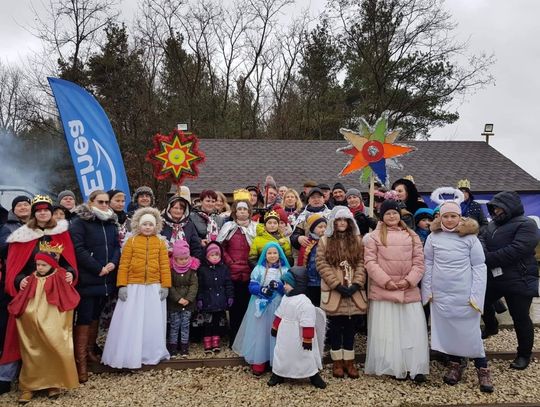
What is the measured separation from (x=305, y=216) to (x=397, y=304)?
5.39 ft

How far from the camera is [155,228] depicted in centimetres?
489

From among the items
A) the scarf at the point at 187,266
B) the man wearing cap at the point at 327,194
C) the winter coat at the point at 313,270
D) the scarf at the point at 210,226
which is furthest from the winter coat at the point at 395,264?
the man wearing cap at the point at 327,194

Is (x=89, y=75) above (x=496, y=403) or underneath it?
above

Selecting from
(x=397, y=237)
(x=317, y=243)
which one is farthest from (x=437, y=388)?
(x=317, y=243)

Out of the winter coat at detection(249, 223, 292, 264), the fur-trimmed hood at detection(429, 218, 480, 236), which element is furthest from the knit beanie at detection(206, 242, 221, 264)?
the fur-trimmed hood at detection(429, 218, 480, 236)

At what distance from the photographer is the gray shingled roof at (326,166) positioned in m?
13.1

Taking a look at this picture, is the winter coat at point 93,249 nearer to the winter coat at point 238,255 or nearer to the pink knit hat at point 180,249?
the pink knit hat at point 180,249

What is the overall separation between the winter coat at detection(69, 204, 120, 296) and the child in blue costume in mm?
1604

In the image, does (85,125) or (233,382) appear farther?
(85,125)

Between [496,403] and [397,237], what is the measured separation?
1.83 metres

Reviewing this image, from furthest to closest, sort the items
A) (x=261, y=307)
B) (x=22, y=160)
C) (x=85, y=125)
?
(x=22, y=160) → (x=85, y=125) → (x=261, y=307)

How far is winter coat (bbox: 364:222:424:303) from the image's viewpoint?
14.8ft

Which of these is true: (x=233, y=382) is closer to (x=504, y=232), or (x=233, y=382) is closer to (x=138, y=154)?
(x=504, y=232)

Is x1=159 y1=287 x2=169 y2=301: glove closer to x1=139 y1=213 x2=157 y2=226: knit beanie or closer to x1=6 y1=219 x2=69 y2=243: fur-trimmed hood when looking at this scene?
x1=139 y1=213 x2=157 y2=226: knit beanie
